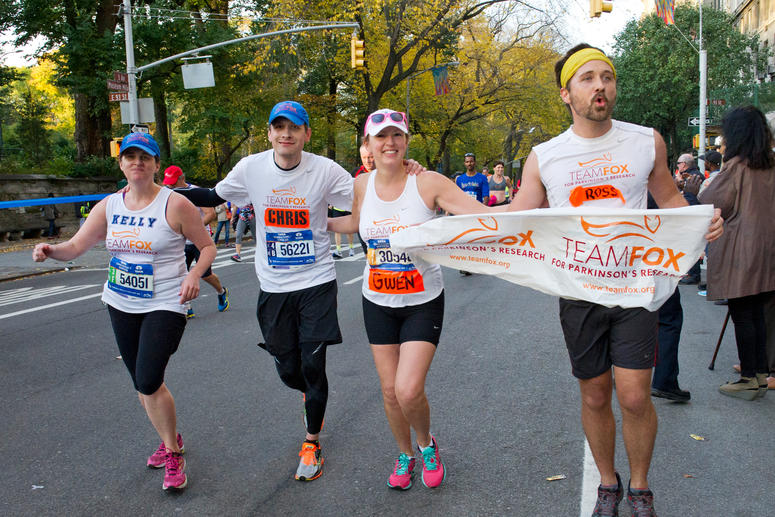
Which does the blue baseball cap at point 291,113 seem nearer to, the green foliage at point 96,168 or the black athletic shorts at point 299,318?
the black athletic shorts at point 299,318

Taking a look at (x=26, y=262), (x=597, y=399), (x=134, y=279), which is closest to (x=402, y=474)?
(x=597, y=399)

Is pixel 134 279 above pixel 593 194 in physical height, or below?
below

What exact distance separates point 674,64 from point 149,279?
47878 millimetres

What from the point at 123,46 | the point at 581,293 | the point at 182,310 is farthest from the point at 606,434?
the point at 123,46

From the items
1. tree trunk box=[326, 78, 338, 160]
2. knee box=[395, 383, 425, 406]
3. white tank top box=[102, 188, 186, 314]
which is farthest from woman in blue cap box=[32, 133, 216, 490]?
tree trunk box=[326, 78, 338, 160]

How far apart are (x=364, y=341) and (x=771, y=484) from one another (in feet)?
14.2

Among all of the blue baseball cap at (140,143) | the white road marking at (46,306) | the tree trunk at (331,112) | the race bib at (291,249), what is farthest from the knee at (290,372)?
the tree trunk at (331,112)

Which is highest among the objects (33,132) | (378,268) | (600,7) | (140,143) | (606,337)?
(600,7)

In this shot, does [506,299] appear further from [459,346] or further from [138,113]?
[138,113]

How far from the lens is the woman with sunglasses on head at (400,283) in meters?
3.65

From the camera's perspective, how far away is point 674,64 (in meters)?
45.7

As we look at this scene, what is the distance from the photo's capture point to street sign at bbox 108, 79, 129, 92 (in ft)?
65.6

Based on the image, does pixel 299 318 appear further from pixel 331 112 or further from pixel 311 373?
pixel 331 112

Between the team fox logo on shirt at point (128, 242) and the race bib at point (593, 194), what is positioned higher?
the race bib at point (593, 194)
